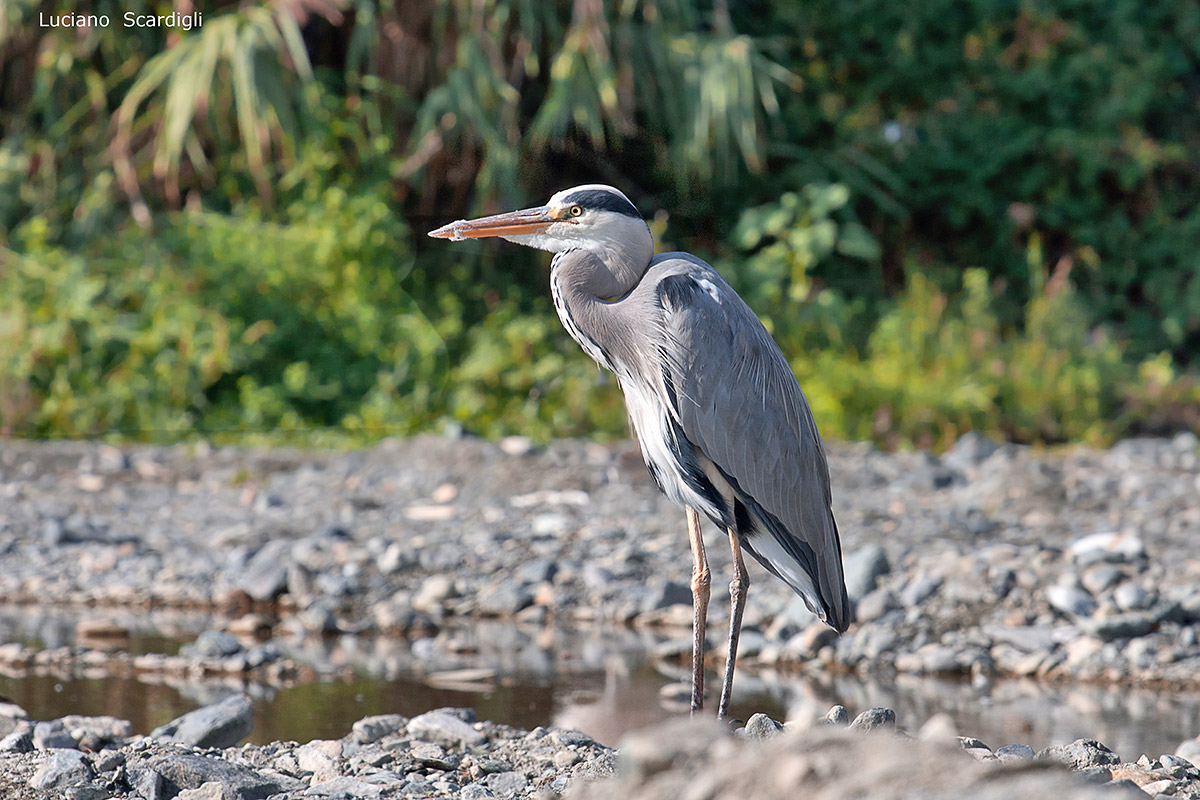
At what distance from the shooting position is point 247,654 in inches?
148

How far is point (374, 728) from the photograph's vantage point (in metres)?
2.89

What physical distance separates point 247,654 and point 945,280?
6.05 metres

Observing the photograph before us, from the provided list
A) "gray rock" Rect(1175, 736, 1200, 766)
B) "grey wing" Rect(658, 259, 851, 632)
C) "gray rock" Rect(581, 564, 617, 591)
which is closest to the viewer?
"grey wing" Rect(658, 259, 851, 632)

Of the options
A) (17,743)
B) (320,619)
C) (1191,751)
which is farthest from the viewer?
(320,619)

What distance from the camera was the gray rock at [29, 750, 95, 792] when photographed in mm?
2293

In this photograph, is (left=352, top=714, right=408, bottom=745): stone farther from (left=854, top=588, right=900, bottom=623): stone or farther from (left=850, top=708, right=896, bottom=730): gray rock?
(left=854, top=588, right=900, bottom=623): stone

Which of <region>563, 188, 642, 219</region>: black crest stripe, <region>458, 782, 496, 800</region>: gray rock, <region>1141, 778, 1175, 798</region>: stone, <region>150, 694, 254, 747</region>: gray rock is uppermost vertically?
<region>563, 188, 642, 219</region>: black crest stripe

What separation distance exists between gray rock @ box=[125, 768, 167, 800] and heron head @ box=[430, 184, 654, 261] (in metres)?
1.20

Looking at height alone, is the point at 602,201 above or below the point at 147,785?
above

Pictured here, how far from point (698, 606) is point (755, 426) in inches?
18.5

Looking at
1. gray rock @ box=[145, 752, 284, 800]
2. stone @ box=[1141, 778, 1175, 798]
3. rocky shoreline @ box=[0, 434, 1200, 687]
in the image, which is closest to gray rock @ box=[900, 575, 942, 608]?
rocky shoreline @ box=[0, 434, 1200, 687]

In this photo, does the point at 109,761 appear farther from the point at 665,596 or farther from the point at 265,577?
the point at 665,596

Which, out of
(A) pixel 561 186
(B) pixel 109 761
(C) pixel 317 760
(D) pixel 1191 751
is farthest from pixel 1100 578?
(A) pixel 561 186

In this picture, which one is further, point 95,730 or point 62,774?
point 95,730
